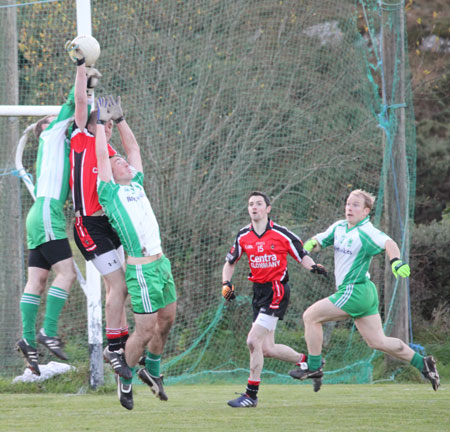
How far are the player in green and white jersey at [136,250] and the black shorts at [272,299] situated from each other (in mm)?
1653

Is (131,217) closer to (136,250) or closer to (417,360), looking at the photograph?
(136,250)

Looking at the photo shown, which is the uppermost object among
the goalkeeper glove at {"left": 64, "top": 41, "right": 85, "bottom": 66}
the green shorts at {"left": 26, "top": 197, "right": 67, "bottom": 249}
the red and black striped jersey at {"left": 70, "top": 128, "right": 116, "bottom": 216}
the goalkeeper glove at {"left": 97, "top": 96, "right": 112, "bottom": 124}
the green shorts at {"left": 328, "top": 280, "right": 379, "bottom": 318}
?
the goalkeeper glove at {"left": 64, "top": 41, "right": 85, "bottom": 66}

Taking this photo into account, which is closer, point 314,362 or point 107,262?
point 107,262

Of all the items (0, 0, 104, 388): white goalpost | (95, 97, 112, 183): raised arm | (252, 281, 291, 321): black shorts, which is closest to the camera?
(95, 97, 112, 183): raised arm

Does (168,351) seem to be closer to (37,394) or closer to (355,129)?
(37,394)

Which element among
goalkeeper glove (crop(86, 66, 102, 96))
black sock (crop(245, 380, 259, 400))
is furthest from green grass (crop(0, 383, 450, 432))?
goalkeeper glove (crop(86, 66, 102, 96))

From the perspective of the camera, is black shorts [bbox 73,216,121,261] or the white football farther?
black shorts [bbox 73,216,121,261]

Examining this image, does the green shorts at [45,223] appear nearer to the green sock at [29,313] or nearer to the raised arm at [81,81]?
the green sock at [29,313]

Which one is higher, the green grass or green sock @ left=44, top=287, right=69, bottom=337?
green sock @ left=44, top=287, right=69, bottom=337

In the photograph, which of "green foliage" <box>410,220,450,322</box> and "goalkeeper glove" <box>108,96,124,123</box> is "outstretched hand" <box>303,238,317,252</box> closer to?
"goalkeeper glove" <box>108,96,124,123</box>

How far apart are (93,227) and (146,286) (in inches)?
25.5

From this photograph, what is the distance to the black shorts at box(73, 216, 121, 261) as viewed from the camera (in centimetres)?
647

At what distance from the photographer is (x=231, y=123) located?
12.3 metres

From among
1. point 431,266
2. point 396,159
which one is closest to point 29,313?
point 396,159
